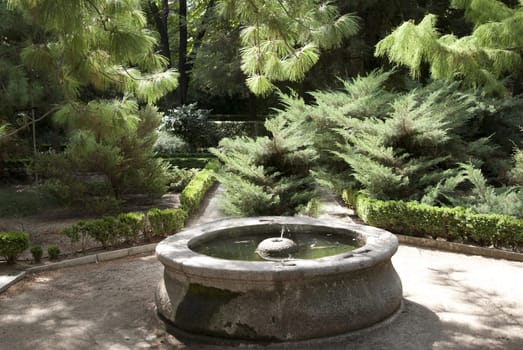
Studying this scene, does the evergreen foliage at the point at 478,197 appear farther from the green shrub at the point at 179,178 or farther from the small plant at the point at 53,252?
the green shrub at the point at 179,178

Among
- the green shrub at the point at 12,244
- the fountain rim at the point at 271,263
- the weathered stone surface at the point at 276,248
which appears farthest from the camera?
the green shrub at the point at 12,244

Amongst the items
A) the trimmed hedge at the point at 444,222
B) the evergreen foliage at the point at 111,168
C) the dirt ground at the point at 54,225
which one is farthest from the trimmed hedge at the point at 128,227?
the trimmed hedge at the point at 444,222

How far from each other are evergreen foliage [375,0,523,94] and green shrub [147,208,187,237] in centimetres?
494

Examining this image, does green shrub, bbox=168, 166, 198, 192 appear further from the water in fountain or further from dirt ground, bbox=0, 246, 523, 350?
the water in fountain

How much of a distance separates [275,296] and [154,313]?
72.2 inches

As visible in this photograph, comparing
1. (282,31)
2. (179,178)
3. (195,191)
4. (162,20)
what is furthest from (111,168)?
(162,20)

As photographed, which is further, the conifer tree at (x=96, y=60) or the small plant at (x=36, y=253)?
the small plant at (x=36, y=253)

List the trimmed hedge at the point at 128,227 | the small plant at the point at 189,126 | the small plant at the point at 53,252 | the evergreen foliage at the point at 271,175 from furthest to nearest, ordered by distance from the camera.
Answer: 1. the small plant at the point at 189,126
2. the evergreen foliage at the point at 271,175
3. the trimmed hedge at the point at 128,227
4. the small plant at the point at 53,252

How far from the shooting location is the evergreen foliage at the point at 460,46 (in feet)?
28.5

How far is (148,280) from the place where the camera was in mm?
7645

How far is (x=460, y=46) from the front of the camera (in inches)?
365

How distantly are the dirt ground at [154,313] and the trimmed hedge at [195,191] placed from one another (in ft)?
10.3

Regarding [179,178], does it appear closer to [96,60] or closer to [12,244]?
[12,244]

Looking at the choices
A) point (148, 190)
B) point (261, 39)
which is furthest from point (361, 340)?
point (148, 190)
